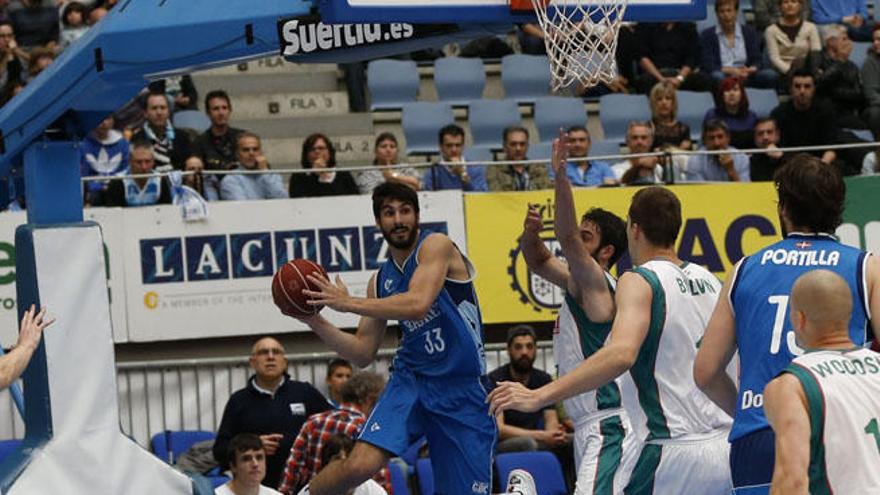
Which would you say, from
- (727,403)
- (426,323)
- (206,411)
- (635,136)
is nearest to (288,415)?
(206,411)

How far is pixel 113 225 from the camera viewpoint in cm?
1388

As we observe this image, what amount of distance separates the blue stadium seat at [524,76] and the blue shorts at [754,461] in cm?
1142

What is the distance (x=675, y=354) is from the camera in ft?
27.3

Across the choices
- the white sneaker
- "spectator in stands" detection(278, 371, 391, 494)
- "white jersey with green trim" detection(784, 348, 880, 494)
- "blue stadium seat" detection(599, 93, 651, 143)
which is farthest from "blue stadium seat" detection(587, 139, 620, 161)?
"white jersey with green trim" detection(784, 348, 880, 494)

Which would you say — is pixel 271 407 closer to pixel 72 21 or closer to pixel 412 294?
pixel 412 294

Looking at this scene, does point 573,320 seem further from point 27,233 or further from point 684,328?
point 27,233

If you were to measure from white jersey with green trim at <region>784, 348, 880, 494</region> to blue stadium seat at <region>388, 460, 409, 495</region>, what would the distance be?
6.51 metres

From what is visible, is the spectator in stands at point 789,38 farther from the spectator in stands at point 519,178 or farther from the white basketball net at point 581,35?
the white basketball net at point 581,35

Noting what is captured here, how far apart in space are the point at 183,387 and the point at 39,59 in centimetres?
382

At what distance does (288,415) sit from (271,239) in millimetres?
1843

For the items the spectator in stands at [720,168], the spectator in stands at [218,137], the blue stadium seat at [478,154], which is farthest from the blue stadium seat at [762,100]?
the spectator in stands at [218,137]

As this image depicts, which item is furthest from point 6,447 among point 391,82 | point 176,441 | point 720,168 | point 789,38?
point 789,38

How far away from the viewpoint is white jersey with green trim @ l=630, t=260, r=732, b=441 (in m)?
8.17

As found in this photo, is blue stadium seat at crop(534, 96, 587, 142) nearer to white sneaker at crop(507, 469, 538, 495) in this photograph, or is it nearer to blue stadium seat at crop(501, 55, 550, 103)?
blue stadium seat at crop(501, 55, 550, 103)
